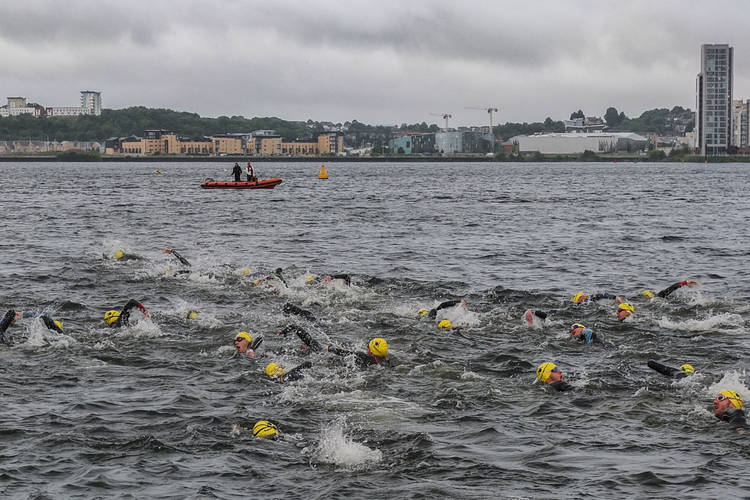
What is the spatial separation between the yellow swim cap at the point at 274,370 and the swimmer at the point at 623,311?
10.2m

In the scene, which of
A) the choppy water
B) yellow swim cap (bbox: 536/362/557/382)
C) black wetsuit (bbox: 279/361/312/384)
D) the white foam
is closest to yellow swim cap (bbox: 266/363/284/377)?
black wetsuit (bbox: 279/361/312/384)

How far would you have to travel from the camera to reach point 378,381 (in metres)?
18.9

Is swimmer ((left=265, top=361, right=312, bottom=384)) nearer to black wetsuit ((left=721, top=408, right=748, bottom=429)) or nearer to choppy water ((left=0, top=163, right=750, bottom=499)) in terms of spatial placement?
choppy water ((left=0, top=163, right=750, bottom=499))

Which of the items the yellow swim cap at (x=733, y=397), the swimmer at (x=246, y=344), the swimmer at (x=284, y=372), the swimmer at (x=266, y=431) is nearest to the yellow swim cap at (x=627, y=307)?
the yellow swim cap at (x=733, y=397)

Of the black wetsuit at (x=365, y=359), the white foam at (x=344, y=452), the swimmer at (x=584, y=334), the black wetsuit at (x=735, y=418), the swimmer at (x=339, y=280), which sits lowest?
the white foam at (x=344, y=452)

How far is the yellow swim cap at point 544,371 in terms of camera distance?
61.3 feet

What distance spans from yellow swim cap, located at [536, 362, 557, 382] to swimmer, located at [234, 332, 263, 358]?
6592 mm

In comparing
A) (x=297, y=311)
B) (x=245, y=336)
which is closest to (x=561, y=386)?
(x=245, y=336)

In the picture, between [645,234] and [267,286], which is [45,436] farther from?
[645,234]

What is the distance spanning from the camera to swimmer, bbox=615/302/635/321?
81.0 ft

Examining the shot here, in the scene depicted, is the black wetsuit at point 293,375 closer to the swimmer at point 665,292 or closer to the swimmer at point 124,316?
the swimmer at point 124,316

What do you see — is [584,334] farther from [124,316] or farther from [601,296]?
[124,316]

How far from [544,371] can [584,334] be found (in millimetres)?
3814

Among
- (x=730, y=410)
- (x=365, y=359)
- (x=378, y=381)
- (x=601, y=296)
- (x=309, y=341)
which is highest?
(x=601, y=296)
